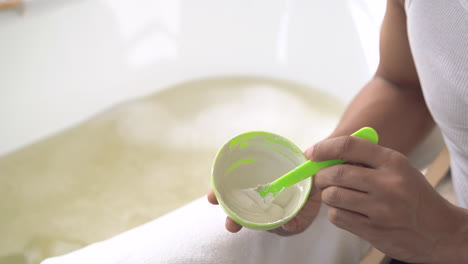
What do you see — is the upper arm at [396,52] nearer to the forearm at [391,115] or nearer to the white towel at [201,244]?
the forearm at [391,115]

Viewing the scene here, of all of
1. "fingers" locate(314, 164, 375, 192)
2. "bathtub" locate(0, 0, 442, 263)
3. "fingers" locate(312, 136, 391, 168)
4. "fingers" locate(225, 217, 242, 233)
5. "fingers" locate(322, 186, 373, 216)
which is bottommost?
"bathtub" locate(0, 0, 442, 263)

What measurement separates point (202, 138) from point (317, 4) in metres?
0.56

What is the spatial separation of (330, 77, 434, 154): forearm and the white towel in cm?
17

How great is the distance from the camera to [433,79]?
64 cm

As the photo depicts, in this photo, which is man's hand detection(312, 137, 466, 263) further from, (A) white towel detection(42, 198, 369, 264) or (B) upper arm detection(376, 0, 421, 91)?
(B) upper arm detection(376, 0, 421, 91)

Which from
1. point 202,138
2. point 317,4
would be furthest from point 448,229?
point 317,4

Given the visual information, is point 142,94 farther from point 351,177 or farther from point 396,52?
point 351,177

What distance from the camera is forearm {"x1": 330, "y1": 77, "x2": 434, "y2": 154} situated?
75cm

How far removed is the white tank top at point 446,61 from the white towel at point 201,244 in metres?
0.21

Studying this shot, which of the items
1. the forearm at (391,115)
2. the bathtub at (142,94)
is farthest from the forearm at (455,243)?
the bathtub at (142,94)

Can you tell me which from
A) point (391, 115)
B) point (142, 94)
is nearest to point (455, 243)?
point (391, 115)

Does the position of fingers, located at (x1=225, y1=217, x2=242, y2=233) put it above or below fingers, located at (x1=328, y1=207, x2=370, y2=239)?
below

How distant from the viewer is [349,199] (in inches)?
19.2

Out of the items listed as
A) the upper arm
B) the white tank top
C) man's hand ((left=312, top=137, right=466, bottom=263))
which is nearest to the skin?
man's hand ((left=312, top=137, right=466, bottom=263))
